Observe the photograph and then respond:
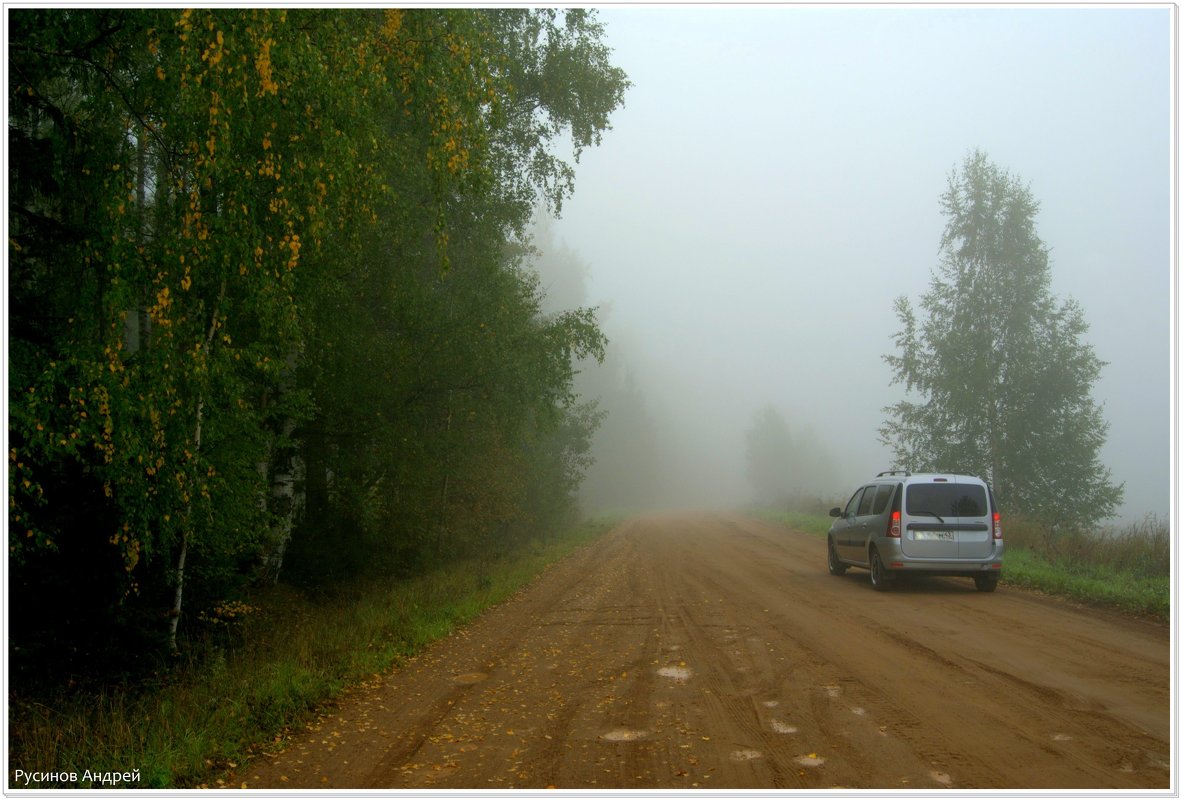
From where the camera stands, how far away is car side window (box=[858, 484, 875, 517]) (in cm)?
1440

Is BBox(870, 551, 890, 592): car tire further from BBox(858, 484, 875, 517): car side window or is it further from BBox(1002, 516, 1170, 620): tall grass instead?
BBox(1002, 516, 1170, 620): tall grass

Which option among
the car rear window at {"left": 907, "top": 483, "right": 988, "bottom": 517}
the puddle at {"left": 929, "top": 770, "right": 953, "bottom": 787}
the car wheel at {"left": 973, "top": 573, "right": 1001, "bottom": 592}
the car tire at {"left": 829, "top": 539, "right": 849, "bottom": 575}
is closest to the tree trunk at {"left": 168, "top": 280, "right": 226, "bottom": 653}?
the puddle at {"left": 929, "top": 770, "right": 953, "bottom": 787}

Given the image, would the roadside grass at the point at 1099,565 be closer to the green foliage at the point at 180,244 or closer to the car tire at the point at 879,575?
the car tire at the point at 879,575

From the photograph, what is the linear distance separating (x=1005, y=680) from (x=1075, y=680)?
24.7 inches

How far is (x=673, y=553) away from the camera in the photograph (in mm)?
21062

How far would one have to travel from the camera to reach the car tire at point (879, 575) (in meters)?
13.4

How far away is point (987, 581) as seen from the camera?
1302 centimetres

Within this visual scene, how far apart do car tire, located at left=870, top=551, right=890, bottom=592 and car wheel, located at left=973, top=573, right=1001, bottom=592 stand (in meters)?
1.48

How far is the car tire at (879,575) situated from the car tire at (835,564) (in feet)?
6.52

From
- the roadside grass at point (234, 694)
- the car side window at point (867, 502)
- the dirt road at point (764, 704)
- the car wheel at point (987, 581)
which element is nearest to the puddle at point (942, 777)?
the dirt road at point (764, 704)

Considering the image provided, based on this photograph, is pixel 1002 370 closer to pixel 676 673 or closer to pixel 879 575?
pixel 879 575

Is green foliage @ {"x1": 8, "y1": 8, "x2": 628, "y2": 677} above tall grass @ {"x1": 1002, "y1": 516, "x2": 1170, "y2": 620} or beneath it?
above
